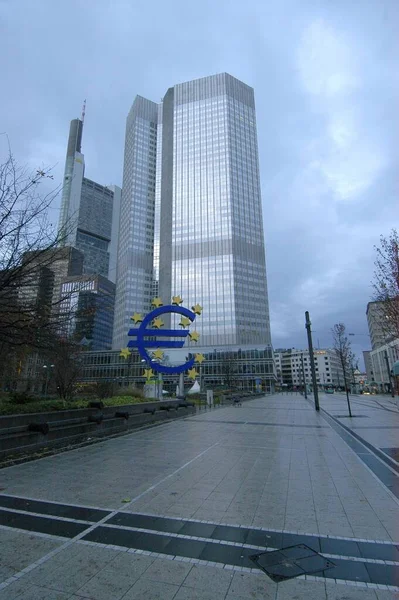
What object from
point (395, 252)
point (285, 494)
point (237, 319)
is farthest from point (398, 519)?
point (237, 319)

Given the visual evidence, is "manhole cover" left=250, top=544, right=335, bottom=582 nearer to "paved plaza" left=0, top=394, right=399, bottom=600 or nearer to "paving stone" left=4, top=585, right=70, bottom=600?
"paved plaza" left=0, top=394, right=399, bottom=600

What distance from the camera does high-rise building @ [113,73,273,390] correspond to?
11825cm

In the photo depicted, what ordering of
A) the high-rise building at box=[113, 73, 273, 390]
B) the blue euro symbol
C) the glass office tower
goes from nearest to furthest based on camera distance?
1. the blue euro symbol
2. the glass office tower
3. the high-rise building at box=[113, 73, 273, 390]

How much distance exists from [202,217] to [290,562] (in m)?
130

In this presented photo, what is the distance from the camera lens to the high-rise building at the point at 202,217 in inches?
4656

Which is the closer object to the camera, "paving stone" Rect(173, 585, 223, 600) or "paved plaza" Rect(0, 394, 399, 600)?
"paving stone" Rect(173, 585, 223, 600)

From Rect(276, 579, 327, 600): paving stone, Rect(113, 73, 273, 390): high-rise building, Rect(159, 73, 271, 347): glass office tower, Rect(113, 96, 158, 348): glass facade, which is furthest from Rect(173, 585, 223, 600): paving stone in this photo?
Rect(113, 96, 158, 348): glass facade

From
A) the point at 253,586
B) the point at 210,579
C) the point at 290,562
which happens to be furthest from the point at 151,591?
the point at 290,562

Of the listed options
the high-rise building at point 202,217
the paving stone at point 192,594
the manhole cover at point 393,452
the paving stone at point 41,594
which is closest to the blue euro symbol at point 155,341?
the manhole cover at point 393,452

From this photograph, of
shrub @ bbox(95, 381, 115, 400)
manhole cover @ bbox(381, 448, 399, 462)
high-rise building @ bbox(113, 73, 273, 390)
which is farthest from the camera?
high-rise building @ bbox(113, 73, 273, 390)

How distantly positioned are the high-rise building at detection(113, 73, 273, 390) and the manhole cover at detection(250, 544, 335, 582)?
3823 inches

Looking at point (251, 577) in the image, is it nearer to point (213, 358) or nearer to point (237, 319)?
point (213, 358)

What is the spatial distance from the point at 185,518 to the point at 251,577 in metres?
1.91

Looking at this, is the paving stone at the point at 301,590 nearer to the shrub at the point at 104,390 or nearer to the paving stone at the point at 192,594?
the paving stone at the point at 192,594
